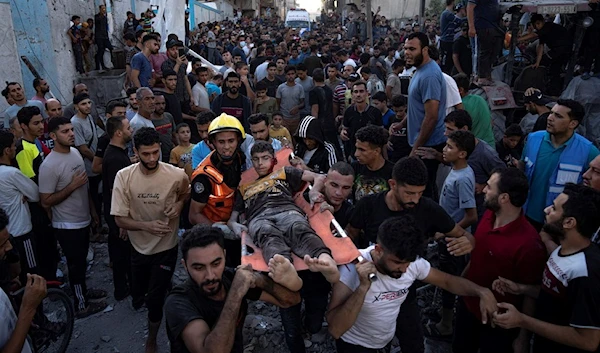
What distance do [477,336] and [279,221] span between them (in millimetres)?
1737

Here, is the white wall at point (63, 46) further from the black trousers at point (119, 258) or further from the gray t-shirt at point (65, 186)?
the black trousers at point (119, 258)

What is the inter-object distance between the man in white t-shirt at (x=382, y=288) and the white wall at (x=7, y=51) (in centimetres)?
966

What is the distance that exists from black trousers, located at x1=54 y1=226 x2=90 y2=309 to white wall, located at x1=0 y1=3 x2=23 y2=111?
259 inches

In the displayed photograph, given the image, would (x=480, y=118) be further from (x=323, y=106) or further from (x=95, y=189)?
(x=95, y=189)

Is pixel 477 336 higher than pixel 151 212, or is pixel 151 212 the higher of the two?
pixel 151 212

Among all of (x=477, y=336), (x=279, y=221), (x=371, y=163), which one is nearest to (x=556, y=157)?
(x=371, y=163)

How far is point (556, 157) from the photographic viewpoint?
154 inches

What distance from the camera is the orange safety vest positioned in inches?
152

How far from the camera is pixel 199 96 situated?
787 cm

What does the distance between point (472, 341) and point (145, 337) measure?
3.08 metres

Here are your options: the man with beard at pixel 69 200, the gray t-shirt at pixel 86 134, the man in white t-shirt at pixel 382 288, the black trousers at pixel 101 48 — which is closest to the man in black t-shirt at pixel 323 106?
the gray t-shirt at pixel 86 134

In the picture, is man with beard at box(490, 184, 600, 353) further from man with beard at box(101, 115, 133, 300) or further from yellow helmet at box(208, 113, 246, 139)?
man with beard at box(101, 115, 133, 300)

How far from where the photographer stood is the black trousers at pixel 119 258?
15.2 ft

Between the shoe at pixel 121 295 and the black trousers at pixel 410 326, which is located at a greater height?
the black trousers at pixel 410 326
